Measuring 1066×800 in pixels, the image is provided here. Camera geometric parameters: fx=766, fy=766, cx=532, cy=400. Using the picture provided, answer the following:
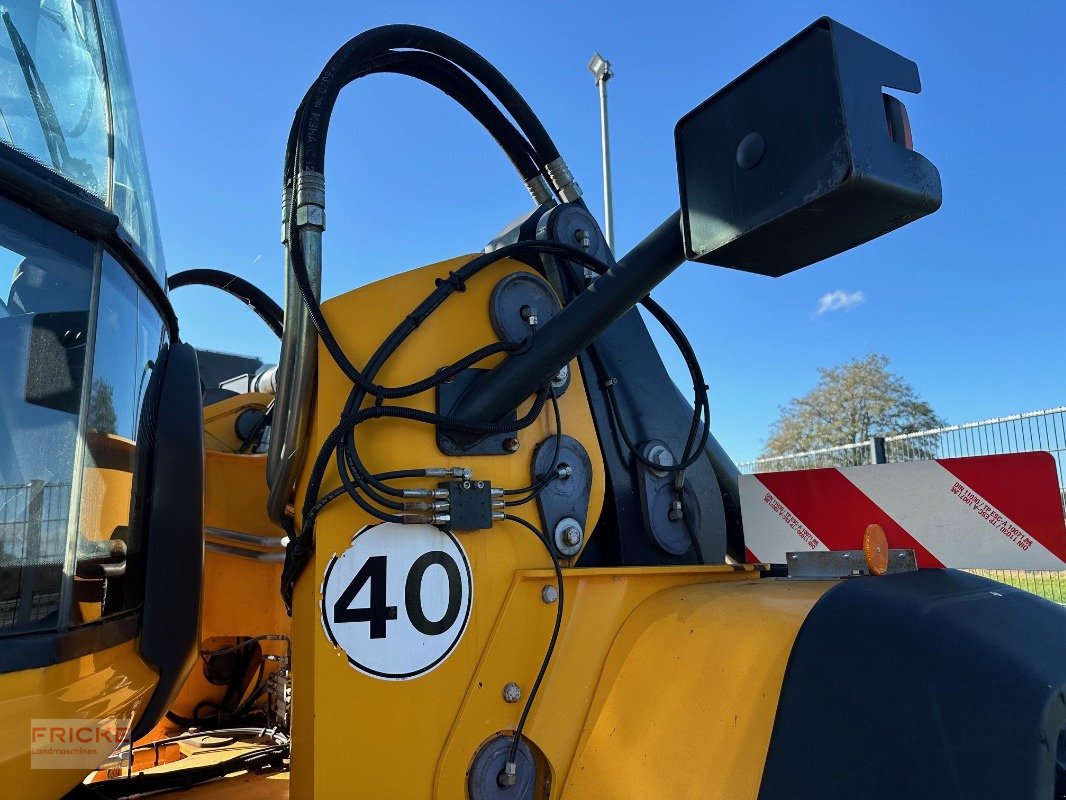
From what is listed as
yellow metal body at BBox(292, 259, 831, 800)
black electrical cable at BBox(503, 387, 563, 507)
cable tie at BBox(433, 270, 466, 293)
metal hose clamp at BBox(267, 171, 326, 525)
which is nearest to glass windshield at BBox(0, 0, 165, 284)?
metal hose clamp at BBox(267, 171, 326, 525)

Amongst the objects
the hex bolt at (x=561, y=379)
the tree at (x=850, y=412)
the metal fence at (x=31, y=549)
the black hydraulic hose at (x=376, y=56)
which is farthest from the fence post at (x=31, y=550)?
the tree at (x=850, y=412)

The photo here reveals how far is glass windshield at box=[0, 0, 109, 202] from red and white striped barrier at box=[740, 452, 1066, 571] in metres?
1.65

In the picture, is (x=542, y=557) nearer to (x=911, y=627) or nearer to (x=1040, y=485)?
(x=911, y=627)

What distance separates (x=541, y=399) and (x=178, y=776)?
151cm

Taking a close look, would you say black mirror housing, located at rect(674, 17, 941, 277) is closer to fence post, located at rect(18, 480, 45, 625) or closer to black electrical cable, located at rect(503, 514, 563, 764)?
black electrical cable, located at rect(503, 514, 563, 764)

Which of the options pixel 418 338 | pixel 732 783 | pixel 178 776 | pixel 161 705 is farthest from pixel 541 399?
pixel 178 776

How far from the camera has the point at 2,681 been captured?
1.01 metres

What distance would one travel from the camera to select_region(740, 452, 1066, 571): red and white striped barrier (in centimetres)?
162

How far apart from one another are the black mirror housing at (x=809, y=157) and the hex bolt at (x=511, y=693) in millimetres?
969

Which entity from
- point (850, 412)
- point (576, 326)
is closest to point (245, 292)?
point (576, 326)

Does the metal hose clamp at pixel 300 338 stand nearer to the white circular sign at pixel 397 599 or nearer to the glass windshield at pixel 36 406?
the white circular sign at pixel 397 599

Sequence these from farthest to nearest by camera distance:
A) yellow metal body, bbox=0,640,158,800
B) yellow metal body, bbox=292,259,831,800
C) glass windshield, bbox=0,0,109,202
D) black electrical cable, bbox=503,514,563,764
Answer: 1. black electrical cable, bbox=503,514,563,764
2. yellow metal body, bbox=292,259,831,800
3. glass windshield, bbox=0,0,109,202
4. yellow metal body, bbox=0,640,158,800

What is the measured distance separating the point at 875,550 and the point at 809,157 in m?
0.81

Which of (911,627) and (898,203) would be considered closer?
(898,203)
